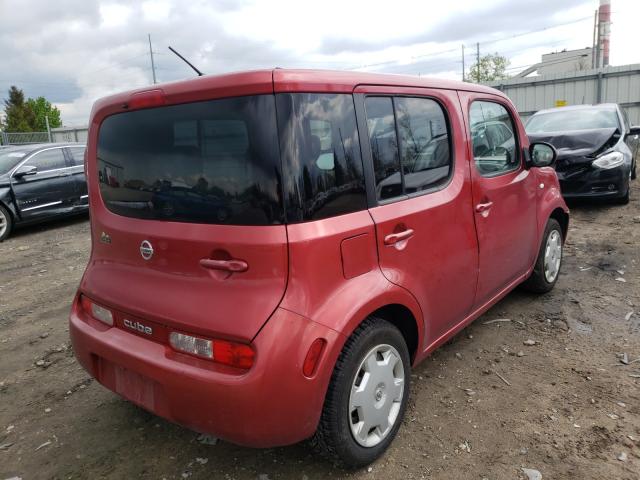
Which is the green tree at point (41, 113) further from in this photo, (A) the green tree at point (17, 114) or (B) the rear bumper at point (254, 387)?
Answer: (B) the rear bumper at point (254, 387)

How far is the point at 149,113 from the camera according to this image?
220 cm

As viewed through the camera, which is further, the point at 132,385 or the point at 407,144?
the point at 407,144

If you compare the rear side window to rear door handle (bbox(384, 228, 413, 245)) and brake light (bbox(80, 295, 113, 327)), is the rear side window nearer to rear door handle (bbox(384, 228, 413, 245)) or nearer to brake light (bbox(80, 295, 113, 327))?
rear door handle (bbox(384, 228, 413, 245))

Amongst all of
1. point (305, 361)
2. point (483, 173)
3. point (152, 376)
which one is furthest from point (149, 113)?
point (483, 173)

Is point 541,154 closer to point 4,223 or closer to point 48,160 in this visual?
point 4,223

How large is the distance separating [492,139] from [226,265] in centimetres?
226

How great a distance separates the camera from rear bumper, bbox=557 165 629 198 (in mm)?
7230

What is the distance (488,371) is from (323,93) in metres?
2.16

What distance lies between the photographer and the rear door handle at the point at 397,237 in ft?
7.48

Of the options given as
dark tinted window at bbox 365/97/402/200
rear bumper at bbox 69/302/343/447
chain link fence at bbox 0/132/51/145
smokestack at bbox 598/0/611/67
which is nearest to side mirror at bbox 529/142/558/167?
dark tinted window at bbox 365/97/402/200

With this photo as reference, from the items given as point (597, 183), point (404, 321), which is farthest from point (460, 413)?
point (597, 183)

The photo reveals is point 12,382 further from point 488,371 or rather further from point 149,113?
point 488,371

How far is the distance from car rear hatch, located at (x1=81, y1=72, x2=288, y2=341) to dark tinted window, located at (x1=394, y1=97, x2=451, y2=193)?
2.90 ft

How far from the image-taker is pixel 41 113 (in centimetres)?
5225
